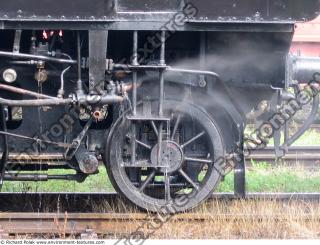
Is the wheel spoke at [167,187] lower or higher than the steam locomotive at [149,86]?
Answer: lower

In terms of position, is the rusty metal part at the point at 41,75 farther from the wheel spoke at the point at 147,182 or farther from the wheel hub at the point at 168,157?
the wheel spoke at the point at 147,182

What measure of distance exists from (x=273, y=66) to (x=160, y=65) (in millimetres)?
1172

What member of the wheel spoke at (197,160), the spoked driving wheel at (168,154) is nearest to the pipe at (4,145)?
the spoked driving wheel at (168,154)

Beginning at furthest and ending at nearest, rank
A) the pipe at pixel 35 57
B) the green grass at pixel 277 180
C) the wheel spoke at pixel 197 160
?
the green grass at pixel 277 180, the wheel spoke at pixel 197 160, the pipe at pixel 35 57

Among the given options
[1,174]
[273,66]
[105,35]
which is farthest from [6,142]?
[273,66]

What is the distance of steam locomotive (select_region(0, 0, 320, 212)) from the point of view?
570 cm

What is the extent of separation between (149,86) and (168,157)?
2.29 feet

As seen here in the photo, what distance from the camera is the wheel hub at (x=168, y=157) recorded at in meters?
6.05

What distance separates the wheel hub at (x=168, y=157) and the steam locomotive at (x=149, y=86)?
1 cm

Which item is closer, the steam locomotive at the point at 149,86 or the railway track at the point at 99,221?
the steam locomotive at the point at 149,86

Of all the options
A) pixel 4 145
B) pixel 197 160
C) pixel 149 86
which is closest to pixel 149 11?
pixel 149 86

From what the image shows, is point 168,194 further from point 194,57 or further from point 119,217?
point 194,57

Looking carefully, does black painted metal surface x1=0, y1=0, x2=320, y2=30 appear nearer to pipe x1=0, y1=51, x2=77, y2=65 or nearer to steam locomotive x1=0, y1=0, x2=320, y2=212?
steam locomotive x1=0, y1=0, x2=320, y2=212

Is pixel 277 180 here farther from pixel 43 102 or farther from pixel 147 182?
pixel 43 102
